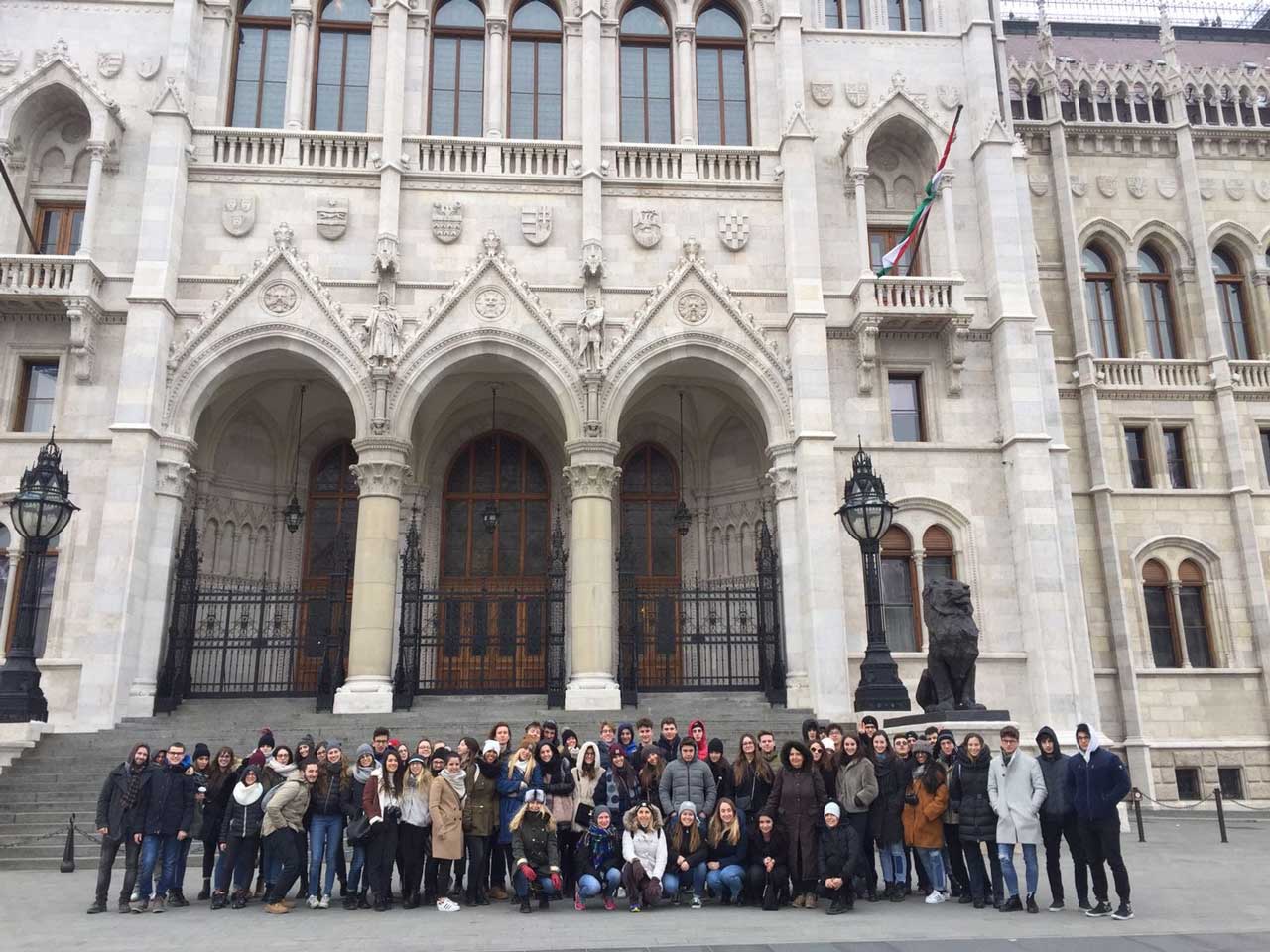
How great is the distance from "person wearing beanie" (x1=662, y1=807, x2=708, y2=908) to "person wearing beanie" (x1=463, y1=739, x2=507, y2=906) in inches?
70.5

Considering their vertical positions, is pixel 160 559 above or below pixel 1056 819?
above

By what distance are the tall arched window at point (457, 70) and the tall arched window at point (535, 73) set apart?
76cm

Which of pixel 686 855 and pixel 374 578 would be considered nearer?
pixel 686 855

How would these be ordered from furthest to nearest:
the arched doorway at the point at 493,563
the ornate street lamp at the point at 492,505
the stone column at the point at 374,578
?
the ornate street lamp at the point at 492,505 < the arched doorway at the point at 493,563 < the stone column at the point at 374,578

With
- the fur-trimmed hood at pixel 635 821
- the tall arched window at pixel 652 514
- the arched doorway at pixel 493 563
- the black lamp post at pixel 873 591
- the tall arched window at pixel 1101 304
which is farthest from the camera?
the tall arched window at pixel 1101 304

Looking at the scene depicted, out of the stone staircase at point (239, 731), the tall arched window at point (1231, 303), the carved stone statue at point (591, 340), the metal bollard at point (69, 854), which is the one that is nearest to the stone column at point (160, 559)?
the stone staircase at point (239, 731)

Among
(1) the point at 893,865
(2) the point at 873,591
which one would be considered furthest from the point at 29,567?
(1) the point at 893,865

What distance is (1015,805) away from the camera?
32.1ft

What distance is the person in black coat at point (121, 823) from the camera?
33.4ft

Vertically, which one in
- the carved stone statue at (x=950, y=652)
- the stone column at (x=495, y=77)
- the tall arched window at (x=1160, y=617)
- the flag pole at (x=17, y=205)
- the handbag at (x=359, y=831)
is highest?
the stone column at (x=495, y=77)

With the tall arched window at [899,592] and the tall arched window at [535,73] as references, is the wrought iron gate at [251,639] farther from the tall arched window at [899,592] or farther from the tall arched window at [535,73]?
the tall arched window at [899,592]

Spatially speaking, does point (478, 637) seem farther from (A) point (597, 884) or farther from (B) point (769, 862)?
(B) point (769, 862)

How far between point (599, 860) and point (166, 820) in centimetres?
439

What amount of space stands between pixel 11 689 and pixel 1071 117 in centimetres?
2847
